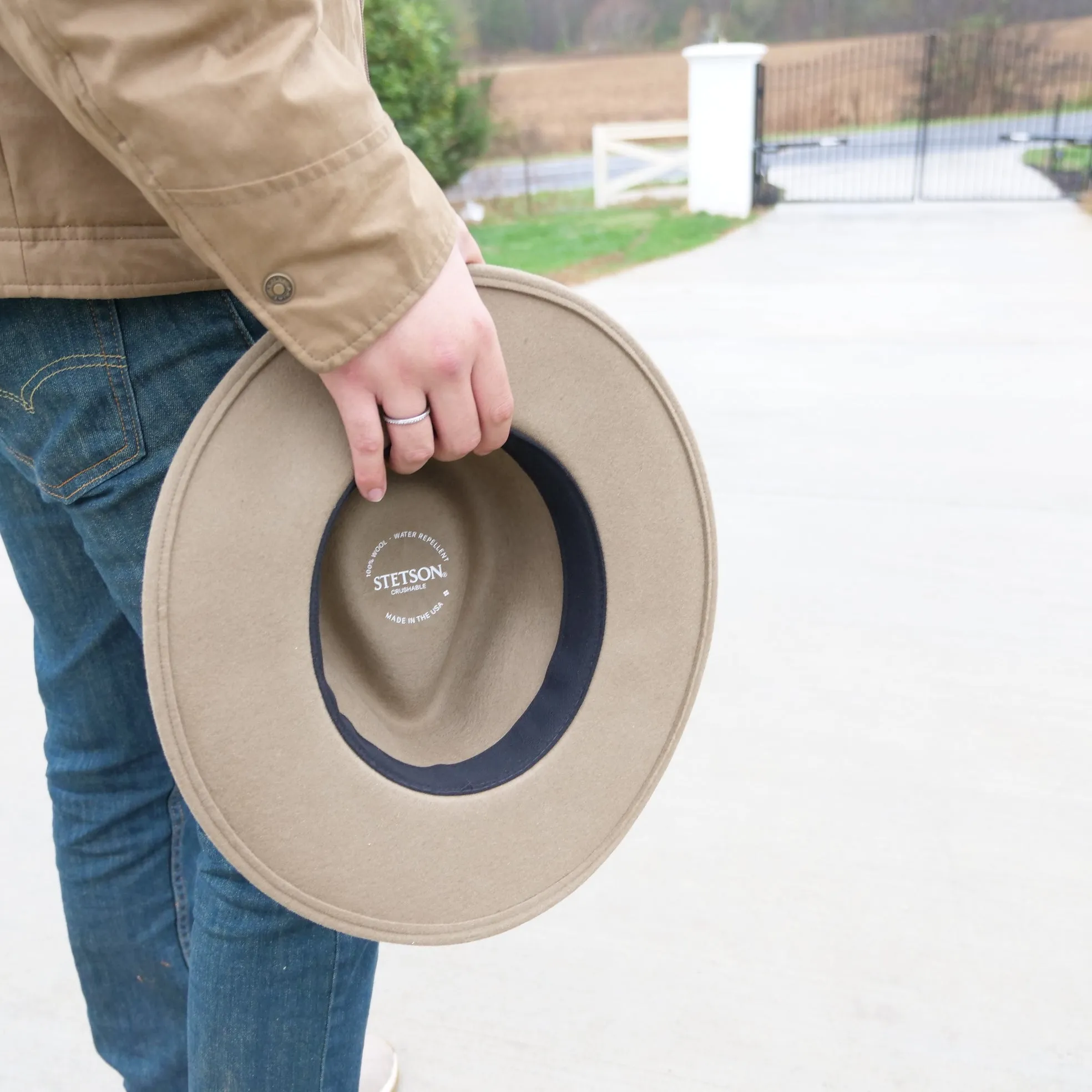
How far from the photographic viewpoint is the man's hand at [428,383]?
2.54 feet

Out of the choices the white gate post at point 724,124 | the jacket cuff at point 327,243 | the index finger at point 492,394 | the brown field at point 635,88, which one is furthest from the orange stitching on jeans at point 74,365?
the brown field at point 635,88

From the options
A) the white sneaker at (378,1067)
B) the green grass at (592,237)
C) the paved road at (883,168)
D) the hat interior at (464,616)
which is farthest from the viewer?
the paved road at (883,168)

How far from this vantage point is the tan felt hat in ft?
2.64

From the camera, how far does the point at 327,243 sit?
73cm

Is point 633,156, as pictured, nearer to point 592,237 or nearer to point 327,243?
point 592,237

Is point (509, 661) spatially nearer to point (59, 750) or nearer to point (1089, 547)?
point (59, 750)

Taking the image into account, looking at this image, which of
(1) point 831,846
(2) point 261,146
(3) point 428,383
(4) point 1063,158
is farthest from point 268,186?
(4) point 1063,158

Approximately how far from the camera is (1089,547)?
2711 mm

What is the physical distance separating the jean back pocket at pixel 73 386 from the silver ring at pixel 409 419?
0.19 meters

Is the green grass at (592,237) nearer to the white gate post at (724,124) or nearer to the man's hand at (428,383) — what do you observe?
the white gate post at (724,124)

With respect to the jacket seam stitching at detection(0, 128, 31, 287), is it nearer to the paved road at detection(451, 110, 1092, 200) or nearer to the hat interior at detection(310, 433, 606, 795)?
the hat interior at detection(310, 433, 606, 795)

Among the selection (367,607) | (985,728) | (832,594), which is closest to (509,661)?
(367,607)

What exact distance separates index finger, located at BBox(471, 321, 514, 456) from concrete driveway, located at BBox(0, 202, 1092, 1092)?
88cm

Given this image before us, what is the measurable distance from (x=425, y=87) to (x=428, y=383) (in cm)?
1139
